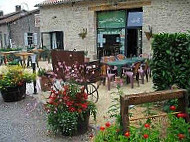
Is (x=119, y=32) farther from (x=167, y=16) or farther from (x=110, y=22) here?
(x=167, y=16)

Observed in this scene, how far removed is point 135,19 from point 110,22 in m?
1.70

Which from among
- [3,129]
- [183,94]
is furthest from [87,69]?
[183,94]

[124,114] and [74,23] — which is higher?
[74,23]

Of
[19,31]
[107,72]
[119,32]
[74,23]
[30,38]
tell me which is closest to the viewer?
[107,72]

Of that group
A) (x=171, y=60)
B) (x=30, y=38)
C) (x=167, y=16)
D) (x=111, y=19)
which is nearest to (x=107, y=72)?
(x=171, y=60)

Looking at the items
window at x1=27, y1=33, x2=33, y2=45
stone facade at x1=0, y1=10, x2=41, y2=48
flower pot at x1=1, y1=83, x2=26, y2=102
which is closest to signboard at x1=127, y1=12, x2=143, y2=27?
flower pot at x1=1, y1=83, x2=26, y2=102

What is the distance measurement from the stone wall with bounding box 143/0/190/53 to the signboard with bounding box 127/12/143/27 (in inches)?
14.3

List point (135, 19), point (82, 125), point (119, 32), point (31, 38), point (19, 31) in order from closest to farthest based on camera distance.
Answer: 1. point (82, 125)
2. point (135, 19)
3. point (119, 32)
4. point (19, 31)
5. point (31, 38)

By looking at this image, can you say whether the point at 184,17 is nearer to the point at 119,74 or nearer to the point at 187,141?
the point at 119,74

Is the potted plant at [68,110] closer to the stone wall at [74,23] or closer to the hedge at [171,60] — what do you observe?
the hedge at [171,60]

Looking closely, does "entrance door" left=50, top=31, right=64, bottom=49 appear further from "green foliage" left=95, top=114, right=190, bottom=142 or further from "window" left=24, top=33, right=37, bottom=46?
"green foliage" left=95, top=114, right=190, bottom=142

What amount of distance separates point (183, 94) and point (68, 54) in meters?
4.19

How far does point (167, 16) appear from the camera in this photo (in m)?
12.5

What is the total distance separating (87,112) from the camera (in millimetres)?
4617
